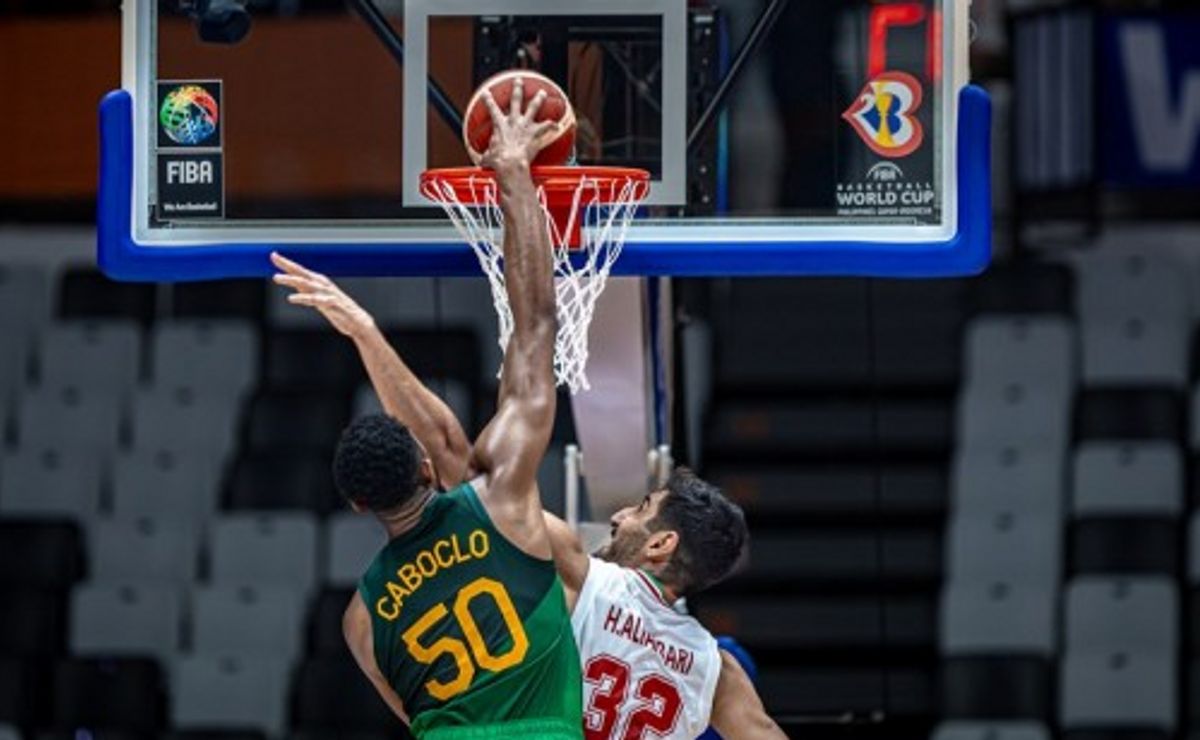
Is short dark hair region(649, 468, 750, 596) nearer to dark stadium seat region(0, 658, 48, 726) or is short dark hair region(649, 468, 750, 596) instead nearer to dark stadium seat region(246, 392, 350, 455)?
dark stadium seat region(0, 658, 48, 726)

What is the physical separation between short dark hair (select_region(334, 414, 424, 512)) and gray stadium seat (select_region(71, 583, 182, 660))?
6096 millimetres

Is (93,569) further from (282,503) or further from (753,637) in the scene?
(753,637)

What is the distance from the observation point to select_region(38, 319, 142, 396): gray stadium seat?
1241 cm

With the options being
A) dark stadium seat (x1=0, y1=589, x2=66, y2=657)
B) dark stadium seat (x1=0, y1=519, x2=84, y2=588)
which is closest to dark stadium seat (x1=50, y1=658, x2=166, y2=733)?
dark stadium seat (x1=0, y1=589, x2=66, y2=657)

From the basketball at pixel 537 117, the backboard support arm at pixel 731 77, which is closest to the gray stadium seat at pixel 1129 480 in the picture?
the backboard support arm at pixel 731 77

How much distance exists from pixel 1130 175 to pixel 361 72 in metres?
6.21

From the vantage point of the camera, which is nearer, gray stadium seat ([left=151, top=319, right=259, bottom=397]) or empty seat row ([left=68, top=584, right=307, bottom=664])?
empty seat row ([left=68, top=584, right=307, bottom=664])

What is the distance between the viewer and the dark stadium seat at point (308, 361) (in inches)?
486

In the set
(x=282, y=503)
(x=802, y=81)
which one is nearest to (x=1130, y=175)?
(x=282, y=503)

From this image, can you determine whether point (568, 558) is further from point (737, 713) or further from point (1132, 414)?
point (1132, 414)

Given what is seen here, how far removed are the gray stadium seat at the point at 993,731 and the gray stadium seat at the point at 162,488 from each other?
10.4 feet

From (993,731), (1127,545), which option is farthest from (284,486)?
(1127,545)

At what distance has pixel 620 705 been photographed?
616 cm

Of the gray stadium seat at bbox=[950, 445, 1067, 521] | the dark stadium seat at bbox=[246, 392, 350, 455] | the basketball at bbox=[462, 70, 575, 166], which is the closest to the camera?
the basketball at bbox=[462, 70, 575, 166]
